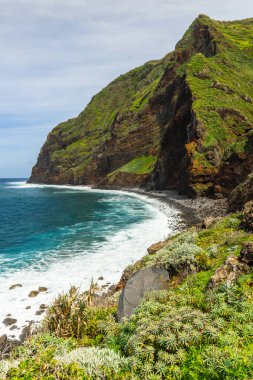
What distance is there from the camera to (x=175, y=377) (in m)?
6.93

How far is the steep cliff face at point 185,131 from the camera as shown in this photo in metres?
61.1

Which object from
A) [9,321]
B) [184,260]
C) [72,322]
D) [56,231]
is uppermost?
[184,260]

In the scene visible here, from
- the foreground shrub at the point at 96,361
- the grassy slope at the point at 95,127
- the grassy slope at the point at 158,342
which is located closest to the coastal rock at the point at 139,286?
the grassy slope at the point at 158,342

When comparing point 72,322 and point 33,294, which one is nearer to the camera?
point 72,322

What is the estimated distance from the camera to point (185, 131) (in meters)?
77.8

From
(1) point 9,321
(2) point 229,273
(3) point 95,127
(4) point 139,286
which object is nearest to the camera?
(2) point 229,273

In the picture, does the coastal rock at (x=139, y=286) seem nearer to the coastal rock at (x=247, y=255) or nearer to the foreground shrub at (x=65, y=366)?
the coastal rock at (x=247, y=255)

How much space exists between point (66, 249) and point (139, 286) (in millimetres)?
22950

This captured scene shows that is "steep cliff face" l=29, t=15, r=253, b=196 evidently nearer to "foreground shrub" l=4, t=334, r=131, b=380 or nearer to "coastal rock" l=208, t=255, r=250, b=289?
"coastal rock" l=208, t=255, r=250, b=289

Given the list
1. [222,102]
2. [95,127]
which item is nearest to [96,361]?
[222,102]

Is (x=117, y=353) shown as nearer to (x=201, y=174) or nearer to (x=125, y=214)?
(x=125, y=214)

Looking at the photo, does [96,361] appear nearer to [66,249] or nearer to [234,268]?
[234,268]

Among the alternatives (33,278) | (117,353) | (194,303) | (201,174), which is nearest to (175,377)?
(117,353)

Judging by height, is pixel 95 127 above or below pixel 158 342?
above
